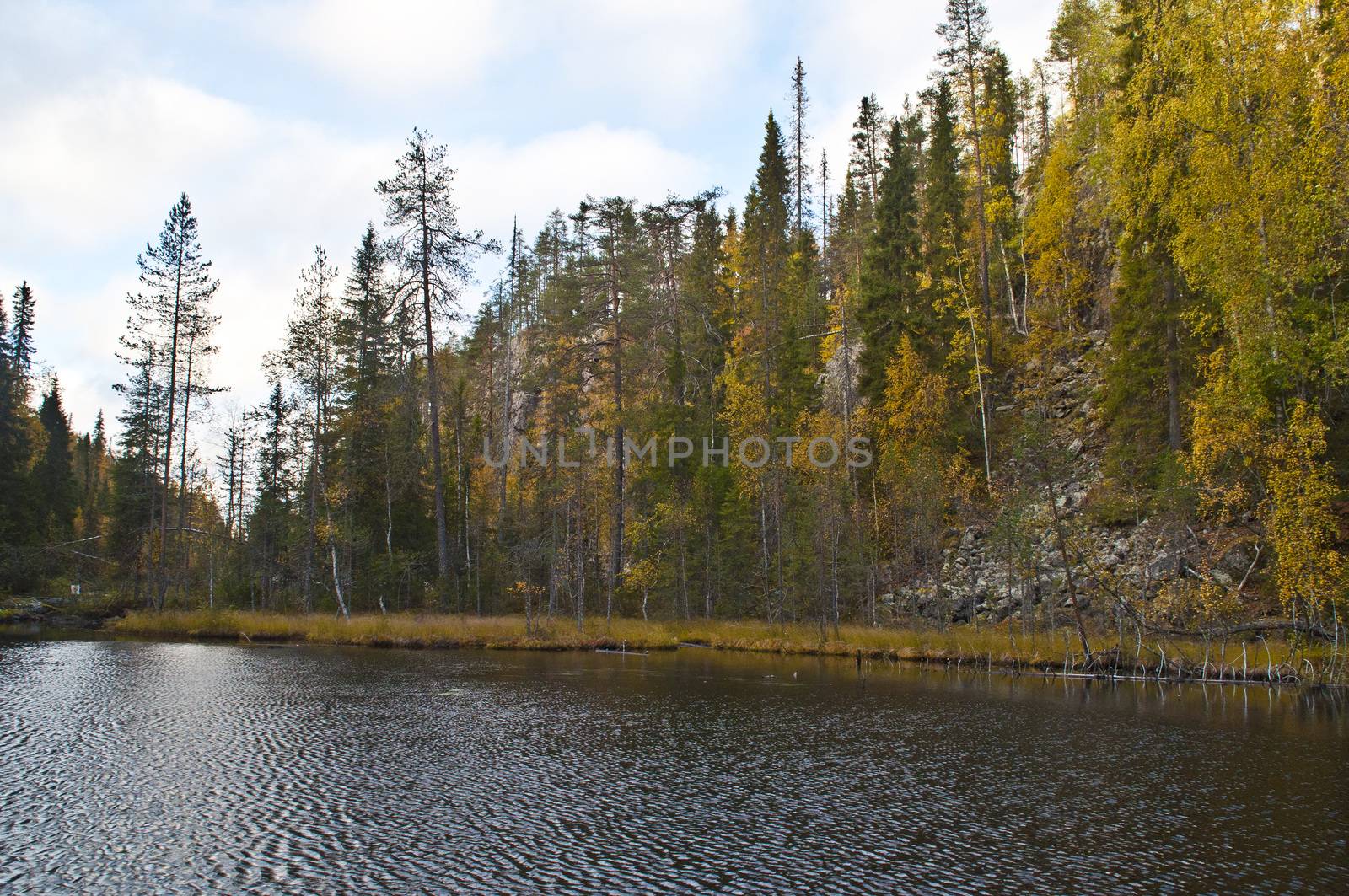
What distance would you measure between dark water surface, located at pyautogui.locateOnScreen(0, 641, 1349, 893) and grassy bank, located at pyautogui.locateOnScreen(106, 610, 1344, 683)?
11.4 ft

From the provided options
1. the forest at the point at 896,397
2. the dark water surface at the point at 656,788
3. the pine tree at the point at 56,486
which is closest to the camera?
the dark water surface at the point at 656,788

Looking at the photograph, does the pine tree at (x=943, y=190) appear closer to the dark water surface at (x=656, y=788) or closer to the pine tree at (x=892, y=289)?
the pine tree at (x=892, y=289)

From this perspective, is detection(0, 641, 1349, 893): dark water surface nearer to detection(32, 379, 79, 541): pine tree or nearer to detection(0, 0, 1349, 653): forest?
detection(0, 0, 1349, 653): forest

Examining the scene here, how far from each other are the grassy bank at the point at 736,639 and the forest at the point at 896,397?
4.40ft

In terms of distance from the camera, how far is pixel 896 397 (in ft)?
148

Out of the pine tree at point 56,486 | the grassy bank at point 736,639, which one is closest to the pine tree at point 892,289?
the grassy bank at point 736,639

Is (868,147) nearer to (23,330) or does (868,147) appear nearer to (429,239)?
(429,239)

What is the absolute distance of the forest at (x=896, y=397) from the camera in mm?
26641

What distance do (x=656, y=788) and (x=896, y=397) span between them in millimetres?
35410

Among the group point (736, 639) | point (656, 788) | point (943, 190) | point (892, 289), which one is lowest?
point (736, 639)

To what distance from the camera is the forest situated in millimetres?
26641

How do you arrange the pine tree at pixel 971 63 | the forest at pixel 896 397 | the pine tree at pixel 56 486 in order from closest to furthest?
the forest at pixel 896 397, the pine tree at pixel 971 63, the pine tree at pixel 56 486

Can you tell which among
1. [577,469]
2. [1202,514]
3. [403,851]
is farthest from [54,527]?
[1202,514]

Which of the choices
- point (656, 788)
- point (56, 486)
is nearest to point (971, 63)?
point (656, 788)
